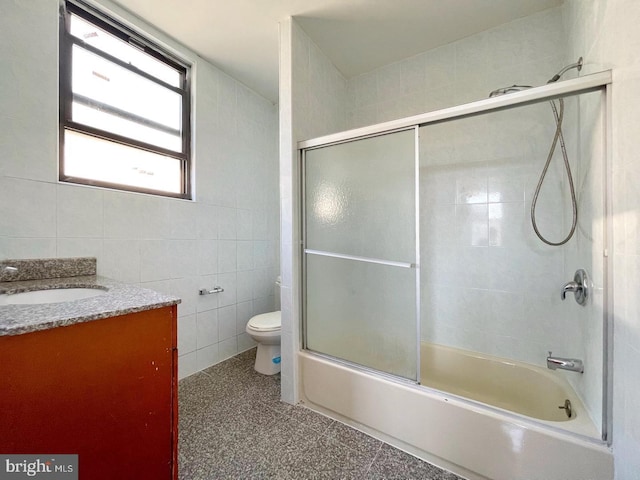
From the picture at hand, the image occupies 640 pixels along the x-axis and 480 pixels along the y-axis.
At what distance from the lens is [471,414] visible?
1171mm

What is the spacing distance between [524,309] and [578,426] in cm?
80

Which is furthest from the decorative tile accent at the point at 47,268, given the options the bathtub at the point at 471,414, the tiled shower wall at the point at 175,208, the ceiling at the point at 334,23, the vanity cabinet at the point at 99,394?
the ceiling at the point at 334,23

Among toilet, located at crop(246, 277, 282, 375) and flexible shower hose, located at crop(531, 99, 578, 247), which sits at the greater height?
flexible shower hose, located at crop(531, 99, 578, 247)

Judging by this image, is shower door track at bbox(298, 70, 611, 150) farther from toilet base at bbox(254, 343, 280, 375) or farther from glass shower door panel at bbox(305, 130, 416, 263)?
toilet base at bbox(254, 343, 280, 375)

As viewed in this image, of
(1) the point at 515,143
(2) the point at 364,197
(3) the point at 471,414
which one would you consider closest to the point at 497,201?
(1) the point at 515,143

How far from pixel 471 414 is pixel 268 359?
4.74ft

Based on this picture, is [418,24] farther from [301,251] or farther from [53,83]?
[53,83]

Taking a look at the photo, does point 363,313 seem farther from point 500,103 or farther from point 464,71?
point 464,71

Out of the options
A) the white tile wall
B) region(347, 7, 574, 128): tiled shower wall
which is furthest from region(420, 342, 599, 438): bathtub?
region(347, 7, 574, 128): tiled shower wall

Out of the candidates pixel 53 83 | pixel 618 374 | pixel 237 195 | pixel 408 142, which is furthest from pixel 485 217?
pixel 53 83

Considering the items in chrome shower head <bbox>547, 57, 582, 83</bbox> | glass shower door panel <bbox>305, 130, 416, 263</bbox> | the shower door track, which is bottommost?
glass shower door panel <bbox>305, 130, 416, 263</bbox>

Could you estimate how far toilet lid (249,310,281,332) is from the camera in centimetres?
198

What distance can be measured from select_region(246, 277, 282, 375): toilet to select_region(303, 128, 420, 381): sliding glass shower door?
374 mm

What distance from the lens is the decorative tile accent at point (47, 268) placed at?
4.14 feet
